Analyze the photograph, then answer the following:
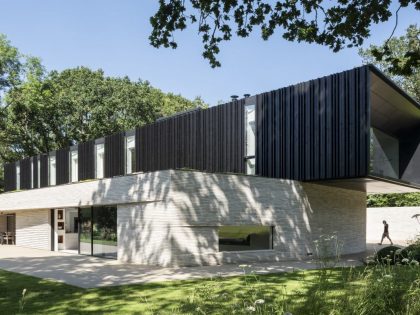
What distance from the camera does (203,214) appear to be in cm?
1511

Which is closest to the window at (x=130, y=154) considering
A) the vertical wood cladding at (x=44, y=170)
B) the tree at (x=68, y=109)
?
the vertical wood cladding at (x=44, y=170)

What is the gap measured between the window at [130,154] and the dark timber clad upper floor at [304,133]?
212 millimetres

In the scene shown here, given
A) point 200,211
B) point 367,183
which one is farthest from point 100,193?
point 367,183

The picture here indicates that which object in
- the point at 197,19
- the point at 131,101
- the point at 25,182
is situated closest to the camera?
the point at 197,19

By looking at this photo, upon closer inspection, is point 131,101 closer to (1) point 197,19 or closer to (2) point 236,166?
(2) point 236,166

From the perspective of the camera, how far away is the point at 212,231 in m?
15.3

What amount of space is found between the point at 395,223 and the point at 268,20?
90.7 ft

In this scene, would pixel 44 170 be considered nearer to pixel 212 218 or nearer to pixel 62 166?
pixel 62 166

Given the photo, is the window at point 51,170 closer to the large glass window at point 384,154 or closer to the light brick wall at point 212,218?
the light brick wall at point 212,218

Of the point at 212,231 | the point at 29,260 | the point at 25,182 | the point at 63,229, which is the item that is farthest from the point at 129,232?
the point at 25,182

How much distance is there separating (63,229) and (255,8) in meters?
16.6

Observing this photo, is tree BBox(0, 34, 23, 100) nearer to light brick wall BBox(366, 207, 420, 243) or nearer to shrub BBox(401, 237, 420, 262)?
light brick wall BBox(366, 207, 420, 243)

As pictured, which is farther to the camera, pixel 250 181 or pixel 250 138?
pixel 250 138

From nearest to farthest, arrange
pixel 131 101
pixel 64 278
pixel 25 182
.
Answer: pixel 64 278, pixel 25 182, pixel 131 101
